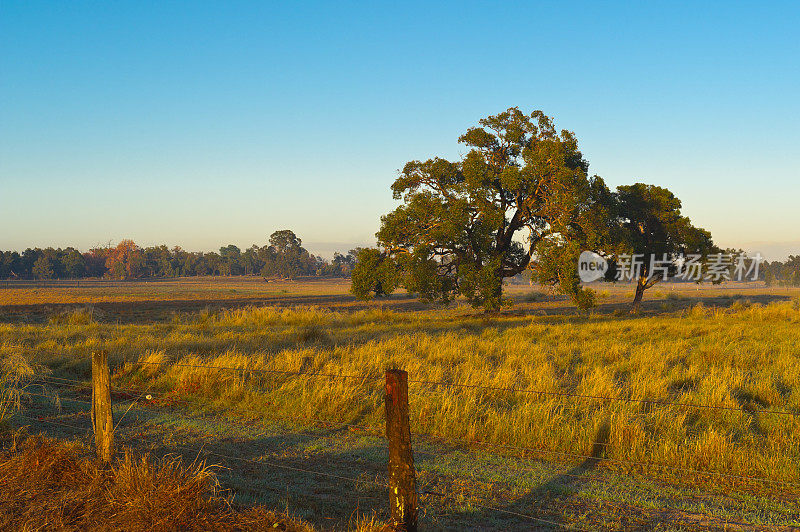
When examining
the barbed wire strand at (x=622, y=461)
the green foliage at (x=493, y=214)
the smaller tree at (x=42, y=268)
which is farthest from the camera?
the smaller tree at (x=42, y=268)

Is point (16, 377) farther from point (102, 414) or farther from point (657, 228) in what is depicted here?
point (657, 228)

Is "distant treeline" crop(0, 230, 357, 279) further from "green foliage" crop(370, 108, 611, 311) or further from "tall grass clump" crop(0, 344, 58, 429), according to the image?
"tall grass clump" crop(0, 344, 58, 429)

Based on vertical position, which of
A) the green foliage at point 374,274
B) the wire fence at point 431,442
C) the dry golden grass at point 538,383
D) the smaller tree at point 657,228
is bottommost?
the wire fence at point 431,442

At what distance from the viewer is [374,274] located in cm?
2588

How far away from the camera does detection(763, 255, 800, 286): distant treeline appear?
13438 cm

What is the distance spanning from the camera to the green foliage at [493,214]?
2402 centimetres

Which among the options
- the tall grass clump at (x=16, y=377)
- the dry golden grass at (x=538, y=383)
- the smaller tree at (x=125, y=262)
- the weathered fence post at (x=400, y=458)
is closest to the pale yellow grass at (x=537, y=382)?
the dry golden grass at (x=538, y=383)

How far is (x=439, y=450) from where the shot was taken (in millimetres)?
7730

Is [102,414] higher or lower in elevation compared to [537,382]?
higher

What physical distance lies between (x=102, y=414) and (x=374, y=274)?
64.4 ft

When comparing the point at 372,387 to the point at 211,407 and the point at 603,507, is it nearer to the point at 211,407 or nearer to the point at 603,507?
the point at 211,407

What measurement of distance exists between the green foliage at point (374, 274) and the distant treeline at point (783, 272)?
138 metres

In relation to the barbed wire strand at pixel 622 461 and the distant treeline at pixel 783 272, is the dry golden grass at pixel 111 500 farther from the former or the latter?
the distant treeline at pixel 783 272

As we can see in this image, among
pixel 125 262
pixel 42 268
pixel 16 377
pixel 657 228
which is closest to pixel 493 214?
pixel 657 228
